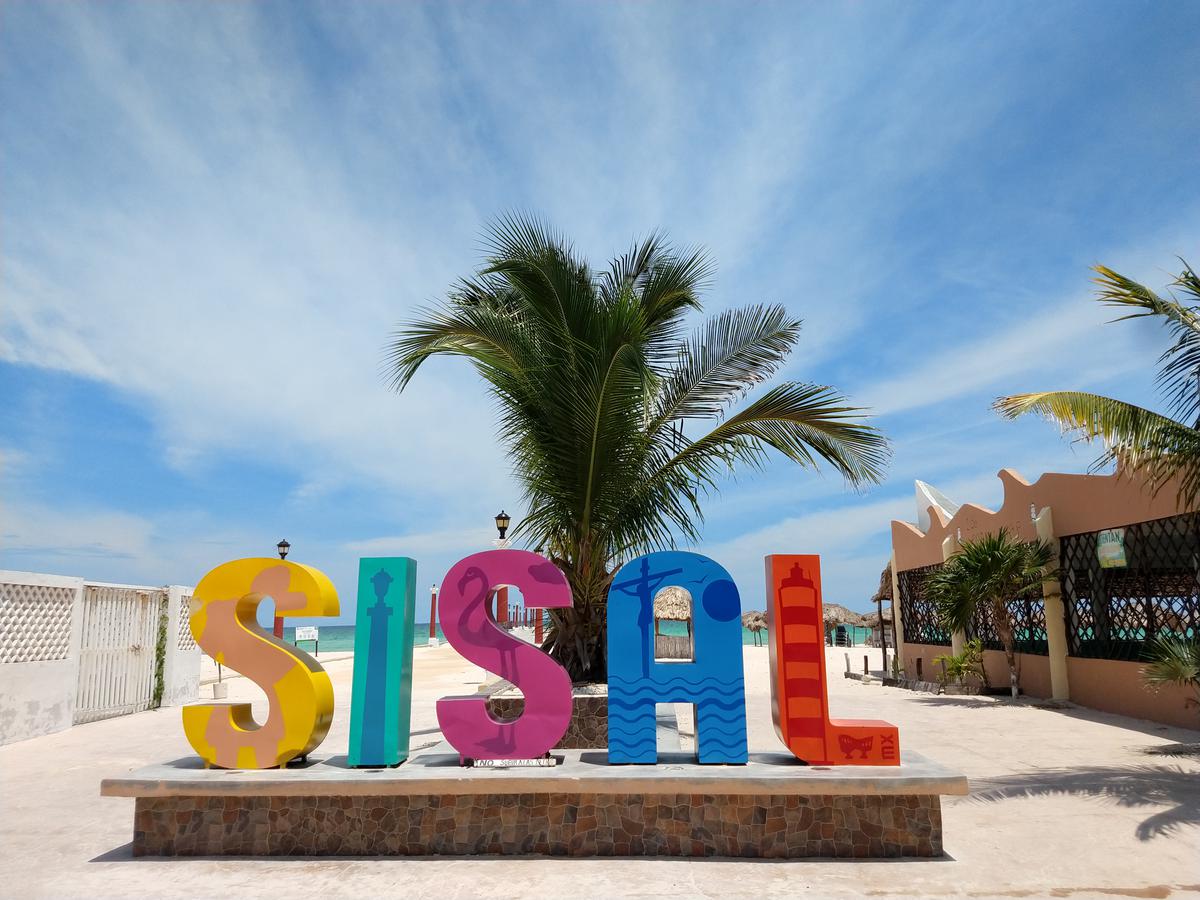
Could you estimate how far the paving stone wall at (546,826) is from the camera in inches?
214

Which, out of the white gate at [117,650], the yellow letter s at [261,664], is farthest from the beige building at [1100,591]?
the white gate at [117,650]

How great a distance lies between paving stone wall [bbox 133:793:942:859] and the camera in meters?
5.44

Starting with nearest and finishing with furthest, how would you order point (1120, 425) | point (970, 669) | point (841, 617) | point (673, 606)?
1. point (1120, 425)
2. point (970, 669)
3. point (673, 606)
4. point (841, 617)

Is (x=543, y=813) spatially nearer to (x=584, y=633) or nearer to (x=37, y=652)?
(x=584, y=633)

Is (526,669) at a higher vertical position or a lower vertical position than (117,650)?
Answer: higher

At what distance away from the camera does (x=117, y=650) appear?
46.6 ft

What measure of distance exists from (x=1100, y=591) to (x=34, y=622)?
16.4m

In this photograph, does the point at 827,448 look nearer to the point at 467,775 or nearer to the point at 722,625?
the point at 722,625

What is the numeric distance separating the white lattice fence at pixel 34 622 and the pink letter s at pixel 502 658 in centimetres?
878

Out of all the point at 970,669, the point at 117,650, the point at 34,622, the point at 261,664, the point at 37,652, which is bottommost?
the point at 970,669

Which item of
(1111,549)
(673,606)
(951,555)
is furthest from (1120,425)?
(673,606)

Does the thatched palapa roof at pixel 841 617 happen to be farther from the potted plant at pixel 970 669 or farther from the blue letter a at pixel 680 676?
the blue letter a at pixel 680 676

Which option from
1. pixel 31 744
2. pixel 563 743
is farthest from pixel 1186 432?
pixel 31 744

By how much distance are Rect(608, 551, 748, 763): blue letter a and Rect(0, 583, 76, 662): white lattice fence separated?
979cm
